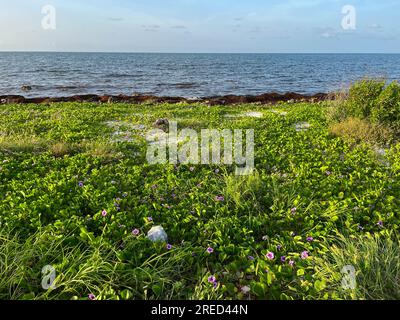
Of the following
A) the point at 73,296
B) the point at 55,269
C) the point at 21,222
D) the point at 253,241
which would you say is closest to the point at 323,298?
the point at 253,241

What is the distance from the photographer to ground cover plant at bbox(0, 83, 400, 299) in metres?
3.40

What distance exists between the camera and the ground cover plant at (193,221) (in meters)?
3.40

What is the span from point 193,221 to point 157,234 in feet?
2.34

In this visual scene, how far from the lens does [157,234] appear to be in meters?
4.22

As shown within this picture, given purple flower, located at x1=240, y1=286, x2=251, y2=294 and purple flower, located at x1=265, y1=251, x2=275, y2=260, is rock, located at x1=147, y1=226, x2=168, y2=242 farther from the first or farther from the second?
purple flower, located at x1=265, y1=251, x2=275, y2=260

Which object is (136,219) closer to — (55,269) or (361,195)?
(55,269)

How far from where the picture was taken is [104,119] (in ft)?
41.0

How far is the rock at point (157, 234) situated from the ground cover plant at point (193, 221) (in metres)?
0.11

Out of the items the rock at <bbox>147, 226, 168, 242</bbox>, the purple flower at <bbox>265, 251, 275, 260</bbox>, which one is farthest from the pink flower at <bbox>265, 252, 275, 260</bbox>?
the rock at <bbox>147, 226, 168, 242</bbox>

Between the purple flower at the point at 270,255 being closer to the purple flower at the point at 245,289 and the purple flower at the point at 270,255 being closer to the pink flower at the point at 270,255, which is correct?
the pink flower at the point at 270,255

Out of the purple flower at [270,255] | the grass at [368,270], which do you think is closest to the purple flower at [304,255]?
the grass at [368,270]

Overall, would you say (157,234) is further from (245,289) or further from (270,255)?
(270,255)

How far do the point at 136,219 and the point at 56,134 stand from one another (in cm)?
607

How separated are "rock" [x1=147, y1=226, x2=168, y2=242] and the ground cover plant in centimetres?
11
